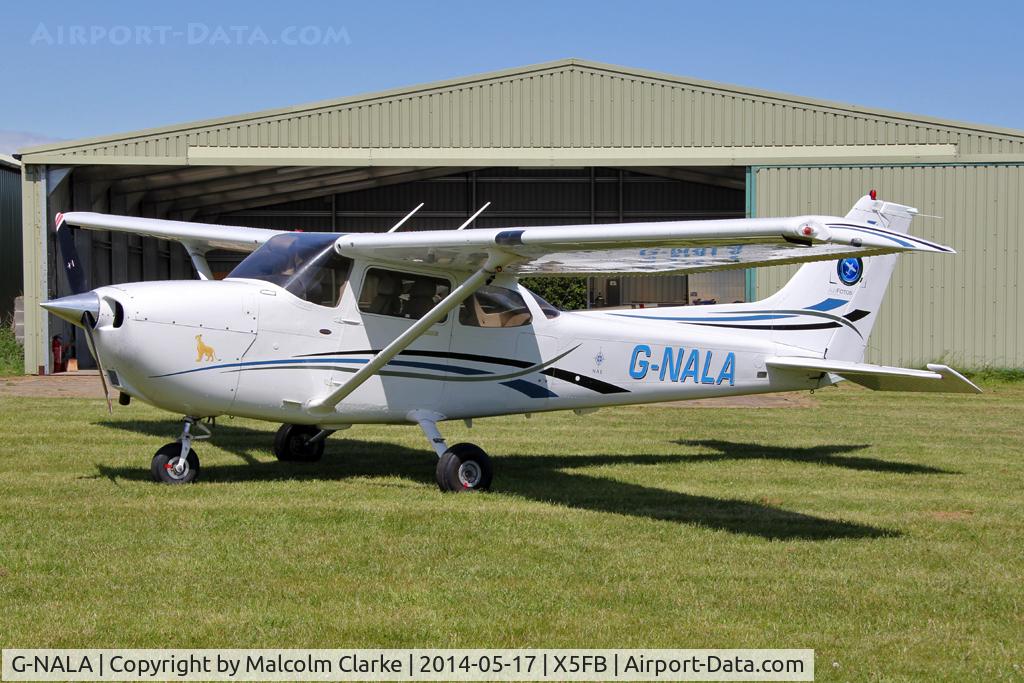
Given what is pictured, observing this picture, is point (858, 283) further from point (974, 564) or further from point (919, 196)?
point (919, 196)

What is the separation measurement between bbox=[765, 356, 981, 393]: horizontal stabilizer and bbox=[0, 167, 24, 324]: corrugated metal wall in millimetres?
25670

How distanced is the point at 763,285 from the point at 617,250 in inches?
607

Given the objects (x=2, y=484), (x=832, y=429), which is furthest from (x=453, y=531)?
(x=832, y=429)

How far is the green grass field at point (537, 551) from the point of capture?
530cm

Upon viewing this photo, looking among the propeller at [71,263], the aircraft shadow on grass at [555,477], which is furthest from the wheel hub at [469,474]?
the propeller at [71,263]

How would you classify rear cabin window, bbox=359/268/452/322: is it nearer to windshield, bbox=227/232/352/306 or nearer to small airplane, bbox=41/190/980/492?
small airplane, bbox=41/190/980/492

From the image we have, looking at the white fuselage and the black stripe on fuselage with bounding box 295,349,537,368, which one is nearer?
the white fuselage

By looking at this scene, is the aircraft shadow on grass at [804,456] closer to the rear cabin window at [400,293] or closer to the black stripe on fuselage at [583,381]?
the black stripe on fuselage at [583,381]

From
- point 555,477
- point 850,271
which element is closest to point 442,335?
point 555,477

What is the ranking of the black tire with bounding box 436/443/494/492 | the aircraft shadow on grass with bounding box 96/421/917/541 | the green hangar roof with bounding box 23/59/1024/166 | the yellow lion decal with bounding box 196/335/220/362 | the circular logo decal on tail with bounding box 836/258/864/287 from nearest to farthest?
1. the aircraft shadow on grass with bounding box 96/421/917/541
2. the yellow lion decal with bounding box 196/335/220/362
3. the black tire with bounding box 436/443/494/492
4. the circular logo decal on tail with bounding box 836/258/864/287
5. the green hangar roof with bounding box 23/59/1024/166

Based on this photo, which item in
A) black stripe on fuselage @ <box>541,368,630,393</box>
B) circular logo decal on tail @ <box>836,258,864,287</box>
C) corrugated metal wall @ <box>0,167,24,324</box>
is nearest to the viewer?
black stripe on fuselage @ <box>541,368,630,393</box>

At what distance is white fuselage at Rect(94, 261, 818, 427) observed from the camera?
8.70 m

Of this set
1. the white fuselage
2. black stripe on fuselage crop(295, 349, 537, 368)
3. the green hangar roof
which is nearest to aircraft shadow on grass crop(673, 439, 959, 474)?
the white fuselage

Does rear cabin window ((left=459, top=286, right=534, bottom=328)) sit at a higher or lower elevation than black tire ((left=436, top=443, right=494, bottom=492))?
higher
